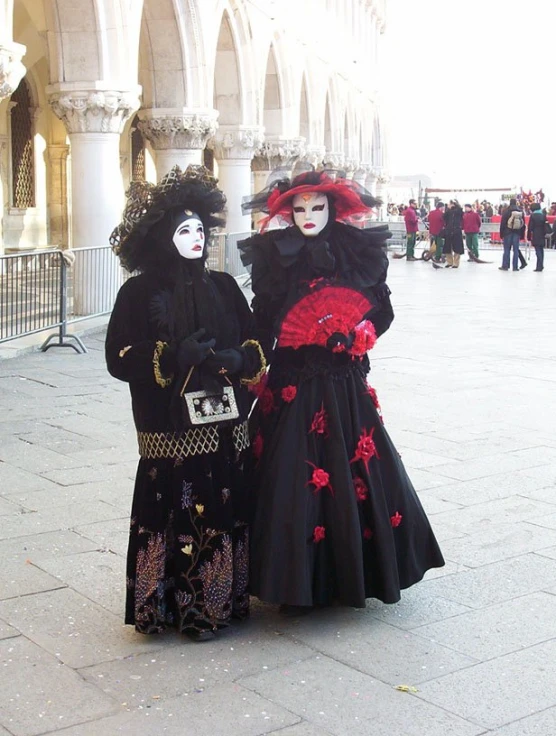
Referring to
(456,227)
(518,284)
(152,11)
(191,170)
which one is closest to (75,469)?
(191,170)

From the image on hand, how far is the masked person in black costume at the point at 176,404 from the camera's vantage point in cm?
424

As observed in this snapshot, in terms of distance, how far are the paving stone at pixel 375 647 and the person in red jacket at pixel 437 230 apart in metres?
23.4

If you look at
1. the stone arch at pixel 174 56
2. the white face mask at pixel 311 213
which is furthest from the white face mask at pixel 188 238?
the stone arch at pixel 174 56

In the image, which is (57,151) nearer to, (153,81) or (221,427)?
(153,81)

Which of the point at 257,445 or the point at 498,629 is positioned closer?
the point at 498,629

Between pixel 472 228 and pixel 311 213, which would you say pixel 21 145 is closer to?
pixel 472 228

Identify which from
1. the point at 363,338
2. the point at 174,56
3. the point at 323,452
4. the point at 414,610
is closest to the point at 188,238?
the point at 363,338

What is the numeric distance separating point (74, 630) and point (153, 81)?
1463 cm

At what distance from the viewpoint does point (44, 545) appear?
5422 mm

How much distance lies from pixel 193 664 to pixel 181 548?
427mm

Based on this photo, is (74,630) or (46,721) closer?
(46,721)

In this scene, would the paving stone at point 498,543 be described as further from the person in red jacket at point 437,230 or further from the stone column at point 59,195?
the person in red jacket at point 437,230

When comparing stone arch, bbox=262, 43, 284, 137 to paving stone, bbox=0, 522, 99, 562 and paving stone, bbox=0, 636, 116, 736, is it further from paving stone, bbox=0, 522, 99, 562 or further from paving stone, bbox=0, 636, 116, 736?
paving stone, bbox=0, 636, 116, 736

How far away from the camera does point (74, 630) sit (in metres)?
4.41
